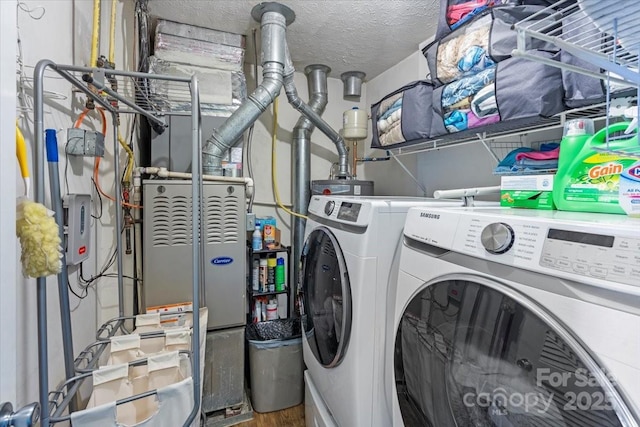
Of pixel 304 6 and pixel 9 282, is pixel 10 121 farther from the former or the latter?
pixel 304 6

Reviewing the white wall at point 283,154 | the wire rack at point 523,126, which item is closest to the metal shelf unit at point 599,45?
the wire rack at point 523,126

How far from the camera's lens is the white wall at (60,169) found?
2.72ft

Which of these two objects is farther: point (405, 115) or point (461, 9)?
point (405, 115)

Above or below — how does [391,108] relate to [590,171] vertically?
above

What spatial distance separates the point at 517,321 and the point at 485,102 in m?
0.88

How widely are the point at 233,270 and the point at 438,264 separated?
1.34 metres

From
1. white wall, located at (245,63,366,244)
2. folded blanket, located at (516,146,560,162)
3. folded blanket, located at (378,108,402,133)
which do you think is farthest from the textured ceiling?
folded blanket, located at (516,146,560,162)

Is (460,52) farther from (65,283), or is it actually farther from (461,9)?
(65,283)

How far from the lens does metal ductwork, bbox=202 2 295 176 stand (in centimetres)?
187

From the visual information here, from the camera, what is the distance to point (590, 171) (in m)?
0.83

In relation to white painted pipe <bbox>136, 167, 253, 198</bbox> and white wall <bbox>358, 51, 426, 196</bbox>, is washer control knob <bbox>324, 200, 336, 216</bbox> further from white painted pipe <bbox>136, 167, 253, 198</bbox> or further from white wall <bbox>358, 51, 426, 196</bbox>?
white wall <bbox>358, 51, 426, 196</bbox>

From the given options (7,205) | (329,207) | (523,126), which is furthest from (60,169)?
(523,126)

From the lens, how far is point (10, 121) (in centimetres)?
51

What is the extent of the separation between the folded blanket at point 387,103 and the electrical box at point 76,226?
1.57 metres
